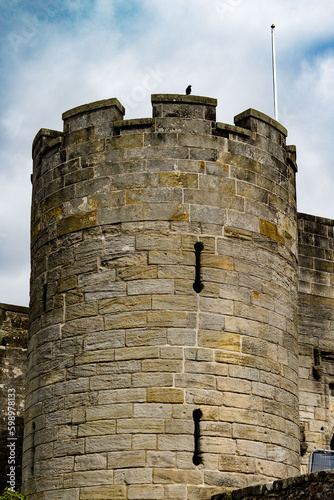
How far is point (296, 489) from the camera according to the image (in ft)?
28.0

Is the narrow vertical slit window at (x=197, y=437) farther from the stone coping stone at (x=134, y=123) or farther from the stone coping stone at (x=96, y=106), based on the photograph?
the stone coping stone at (x=96, y=106)

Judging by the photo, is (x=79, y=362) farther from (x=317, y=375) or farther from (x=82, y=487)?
(x=317, y=375)

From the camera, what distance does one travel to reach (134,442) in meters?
9.93

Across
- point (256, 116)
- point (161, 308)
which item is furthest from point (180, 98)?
point (161, 308)

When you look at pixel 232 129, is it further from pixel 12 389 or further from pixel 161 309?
pixel 12 389

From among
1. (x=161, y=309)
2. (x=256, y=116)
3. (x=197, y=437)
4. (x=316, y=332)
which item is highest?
(x=256, y=116)

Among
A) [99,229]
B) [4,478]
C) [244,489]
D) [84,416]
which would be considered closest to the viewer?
[244,489]

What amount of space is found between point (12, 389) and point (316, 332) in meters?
5.17

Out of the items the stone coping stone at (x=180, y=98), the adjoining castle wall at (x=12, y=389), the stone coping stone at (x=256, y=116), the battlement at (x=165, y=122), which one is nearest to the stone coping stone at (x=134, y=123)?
the battlement at (x=165, y=122)

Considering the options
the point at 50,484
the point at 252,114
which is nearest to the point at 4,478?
the point at 50,484

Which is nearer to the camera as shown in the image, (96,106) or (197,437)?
(197,437)

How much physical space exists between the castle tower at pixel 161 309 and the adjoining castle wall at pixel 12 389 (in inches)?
→ 147

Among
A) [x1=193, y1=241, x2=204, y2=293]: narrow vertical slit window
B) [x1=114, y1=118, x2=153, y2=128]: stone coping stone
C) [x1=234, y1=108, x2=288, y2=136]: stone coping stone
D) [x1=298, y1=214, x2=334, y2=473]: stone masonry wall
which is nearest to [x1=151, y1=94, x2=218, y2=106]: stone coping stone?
[x1=114, y1=118, x2=153, y2=128]: stone coping stone

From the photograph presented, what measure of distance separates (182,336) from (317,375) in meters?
4.01
